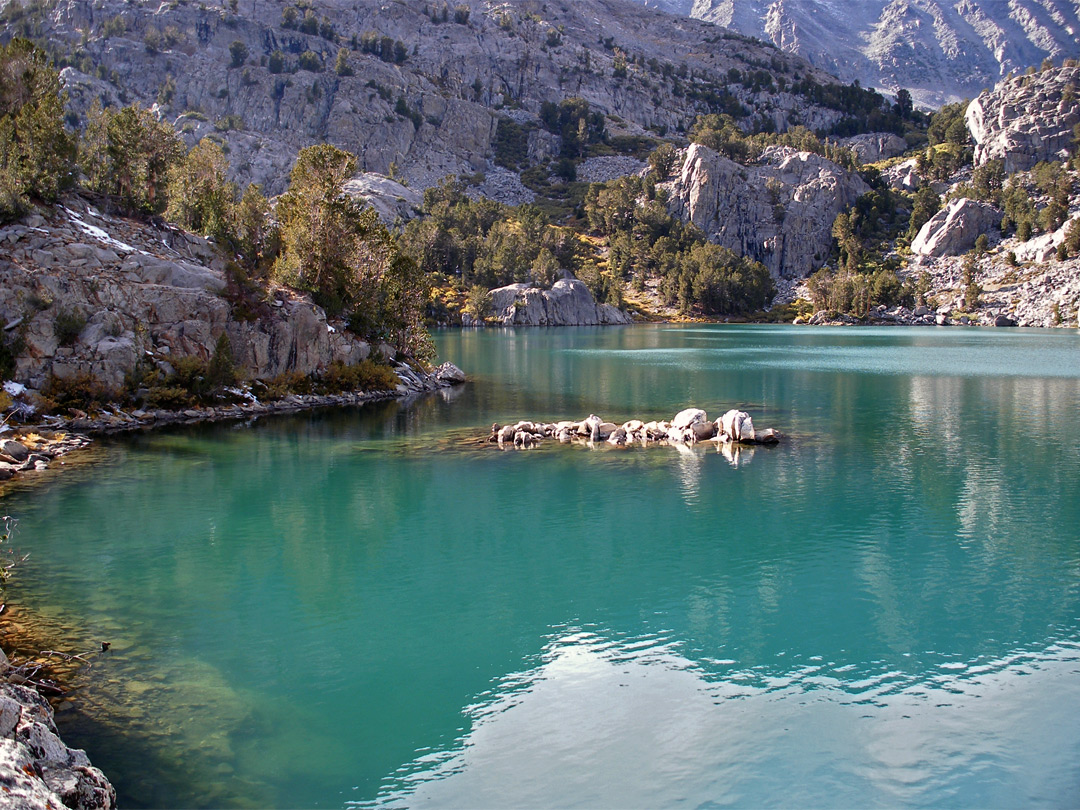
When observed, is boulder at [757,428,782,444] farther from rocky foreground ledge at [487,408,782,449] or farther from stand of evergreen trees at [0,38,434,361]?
stand of evergreen trees at [0,38,434,361]

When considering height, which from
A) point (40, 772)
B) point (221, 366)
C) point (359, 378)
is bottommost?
point (40, 772)

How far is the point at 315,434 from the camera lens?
4788 centimetres

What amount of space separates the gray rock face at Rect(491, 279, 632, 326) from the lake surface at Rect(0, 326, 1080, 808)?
462ft

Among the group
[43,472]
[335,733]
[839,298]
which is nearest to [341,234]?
[43,472]

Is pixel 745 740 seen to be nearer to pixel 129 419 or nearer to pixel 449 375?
pixel 129 419

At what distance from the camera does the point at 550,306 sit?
186250 mm

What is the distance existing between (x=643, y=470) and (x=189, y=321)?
113 feet

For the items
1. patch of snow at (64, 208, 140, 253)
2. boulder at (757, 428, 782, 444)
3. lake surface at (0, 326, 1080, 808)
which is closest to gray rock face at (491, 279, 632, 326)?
patch of snow at (64, 208, 140, 253)

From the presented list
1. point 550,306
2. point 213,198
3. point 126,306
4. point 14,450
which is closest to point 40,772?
point 14,450

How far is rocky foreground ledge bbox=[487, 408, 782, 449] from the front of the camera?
Answer: 43.8 metres

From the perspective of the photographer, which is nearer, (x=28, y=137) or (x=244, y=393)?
(x=28, y=137)

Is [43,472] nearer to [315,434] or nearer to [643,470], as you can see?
[315,434]

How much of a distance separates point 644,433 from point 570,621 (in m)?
25.9

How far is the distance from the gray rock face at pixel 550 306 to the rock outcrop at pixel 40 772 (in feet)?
557
